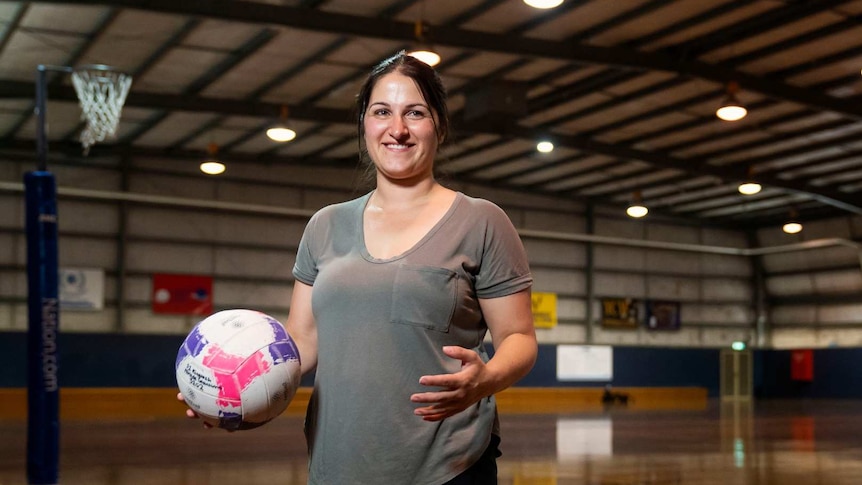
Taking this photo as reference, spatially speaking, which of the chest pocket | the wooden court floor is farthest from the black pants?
the wooden court floor

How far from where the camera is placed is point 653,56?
1644 cm

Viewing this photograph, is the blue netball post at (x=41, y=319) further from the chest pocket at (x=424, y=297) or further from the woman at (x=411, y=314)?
the chest pocket at (x=424, y=297)

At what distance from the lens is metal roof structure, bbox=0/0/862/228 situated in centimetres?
1492

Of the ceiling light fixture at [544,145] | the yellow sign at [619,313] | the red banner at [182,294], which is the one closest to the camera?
the ceiling light fixture at [544,145]

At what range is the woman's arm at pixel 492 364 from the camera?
197 centimetres

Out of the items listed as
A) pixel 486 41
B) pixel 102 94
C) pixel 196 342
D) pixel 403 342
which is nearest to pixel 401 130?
pixel 403 342

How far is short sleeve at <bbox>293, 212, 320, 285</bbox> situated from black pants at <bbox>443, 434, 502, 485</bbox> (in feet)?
1.90

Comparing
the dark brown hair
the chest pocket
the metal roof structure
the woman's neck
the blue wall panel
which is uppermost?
the metal roof structure

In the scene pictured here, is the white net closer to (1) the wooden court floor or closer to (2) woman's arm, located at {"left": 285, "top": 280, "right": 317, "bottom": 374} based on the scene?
(1) the wooden court floor

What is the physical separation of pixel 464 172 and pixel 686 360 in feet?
31.0

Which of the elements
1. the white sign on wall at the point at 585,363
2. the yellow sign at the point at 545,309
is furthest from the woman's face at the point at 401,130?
the yellow sign at the point at 545,309

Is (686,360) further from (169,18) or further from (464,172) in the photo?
(169,18)

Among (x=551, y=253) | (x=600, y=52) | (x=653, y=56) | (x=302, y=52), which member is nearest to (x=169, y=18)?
(x=302, y=52)

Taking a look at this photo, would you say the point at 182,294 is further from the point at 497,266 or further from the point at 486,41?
the point at 497,266
